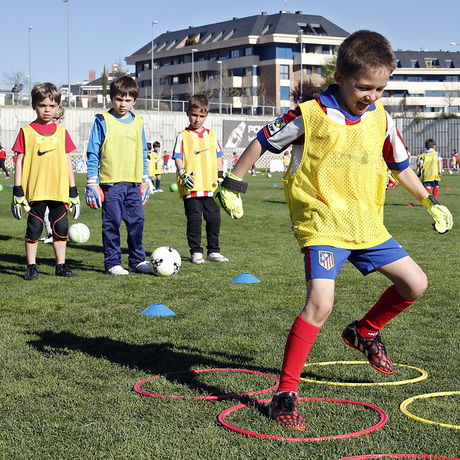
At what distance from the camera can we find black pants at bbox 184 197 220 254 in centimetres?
952

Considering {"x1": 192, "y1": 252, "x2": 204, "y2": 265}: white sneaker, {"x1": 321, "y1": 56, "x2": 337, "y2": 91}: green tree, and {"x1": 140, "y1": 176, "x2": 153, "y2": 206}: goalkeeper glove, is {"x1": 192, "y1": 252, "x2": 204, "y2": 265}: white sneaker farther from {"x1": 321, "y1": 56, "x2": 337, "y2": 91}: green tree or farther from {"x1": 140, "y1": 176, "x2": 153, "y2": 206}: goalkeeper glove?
{"x1": 321, "y1": 56, "x2": 337, "y2": 91}: green tree

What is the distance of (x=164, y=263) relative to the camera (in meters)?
8.34

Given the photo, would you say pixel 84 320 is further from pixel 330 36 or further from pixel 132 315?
pixel 330 36

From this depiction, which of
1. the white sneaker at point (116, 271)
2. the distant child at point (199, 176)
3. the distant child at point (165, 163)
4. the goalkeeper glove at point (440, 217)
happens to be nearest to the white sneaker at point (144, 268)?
the white sneaker at point (116, 271)

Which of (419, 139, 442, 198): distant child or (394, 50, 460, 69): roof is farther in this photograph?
(394, 50, 460, 69): roof

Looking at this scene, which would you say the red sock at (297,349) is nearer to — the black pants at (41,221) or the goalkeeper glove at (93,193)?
the goalkeeper glove at (93,193)

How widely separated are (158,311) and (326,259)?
2758 mm

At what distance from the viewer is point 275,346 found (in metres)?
5.10

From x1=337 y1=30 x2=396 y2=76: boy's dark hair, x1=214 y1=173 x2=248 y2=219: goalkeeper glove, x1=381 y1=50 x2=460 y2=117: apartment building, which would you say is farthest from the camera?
x1=381 y1=50 x2=460 y2=117: apartment building

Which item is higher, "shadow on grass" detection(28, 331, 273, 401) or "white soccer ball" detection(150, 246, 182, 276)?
"white soccer ball" detection(150, 246, 182, 276)

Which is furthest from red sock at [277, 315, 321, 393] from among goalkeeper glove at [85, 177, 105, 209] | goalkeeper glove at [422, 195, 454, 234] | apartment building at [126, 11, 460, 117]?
apartment building at [126, 11, 460, 117]

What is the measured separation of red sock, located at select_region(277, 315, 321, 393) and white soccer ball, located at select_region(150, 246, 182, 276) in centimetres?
470

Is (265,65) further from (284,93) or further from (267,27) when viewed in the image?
(267,27)

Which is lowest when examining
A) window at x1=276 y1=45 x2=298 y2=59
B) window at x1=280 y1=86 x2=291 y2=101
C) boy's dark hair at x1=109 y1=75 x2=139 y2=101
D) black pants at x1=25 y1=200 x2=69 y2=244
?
black pants at x1=25 y1=200 x2=69 y2=244
